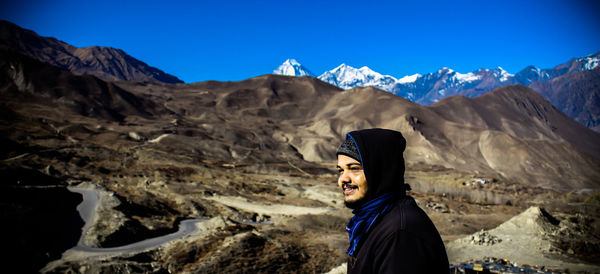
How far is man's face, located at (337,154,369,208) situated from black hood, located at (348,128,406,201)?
0.23 ft

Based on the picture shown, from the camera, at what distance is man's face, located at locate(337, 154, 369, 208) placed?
2.44m

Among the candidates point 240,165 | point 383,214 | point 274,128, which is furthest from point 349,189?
point 274,128

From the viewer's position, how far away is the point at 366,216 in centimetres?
240

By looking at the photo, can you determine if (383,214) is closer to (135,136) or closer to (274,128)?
(135,136)

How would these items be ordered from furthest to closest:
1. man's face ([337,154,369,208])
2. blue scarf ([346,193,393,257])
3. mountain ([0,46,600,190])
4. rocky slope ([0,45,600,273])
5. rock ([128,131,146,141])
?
mountain ([0,46,600,190]) → rock ([128,131,146,141]) → rocky slope ([0,45,600,273]) → man's face ([337,154,369,208]) → blue scarf ([346,193,393,257])

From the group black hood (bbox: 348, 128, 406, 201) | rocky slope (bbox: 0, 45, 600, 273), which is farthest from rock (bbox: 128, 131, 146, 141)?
black hood (bbox: 348, 128, 406, 201)

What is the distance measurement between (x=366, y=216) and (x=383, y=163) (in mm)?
371

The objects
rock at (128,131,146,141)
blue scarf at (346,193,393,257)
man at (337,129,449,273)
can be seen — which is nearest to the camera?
man at (337,129,449,273)

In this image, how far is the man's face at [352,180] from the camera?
2443 millimetres

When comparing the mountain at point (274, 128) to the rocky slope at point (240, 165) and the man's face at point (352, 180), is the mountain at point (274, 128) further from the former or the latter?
the man's face at point (352, 180)

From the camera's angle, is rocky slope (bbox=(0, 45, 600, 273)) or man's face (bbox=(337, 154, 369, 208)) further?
rocky slope (bbox=(0, 45, 600, 273))

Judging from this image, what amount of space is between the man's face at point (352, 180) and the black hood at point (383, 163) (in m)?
0.07

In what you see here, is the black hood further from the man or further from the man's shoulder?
the man's shoulder

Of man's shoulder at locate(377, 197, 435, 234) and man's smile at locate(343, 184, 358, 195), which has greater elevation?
man's smile at locate(343, 184, 358, 195)
